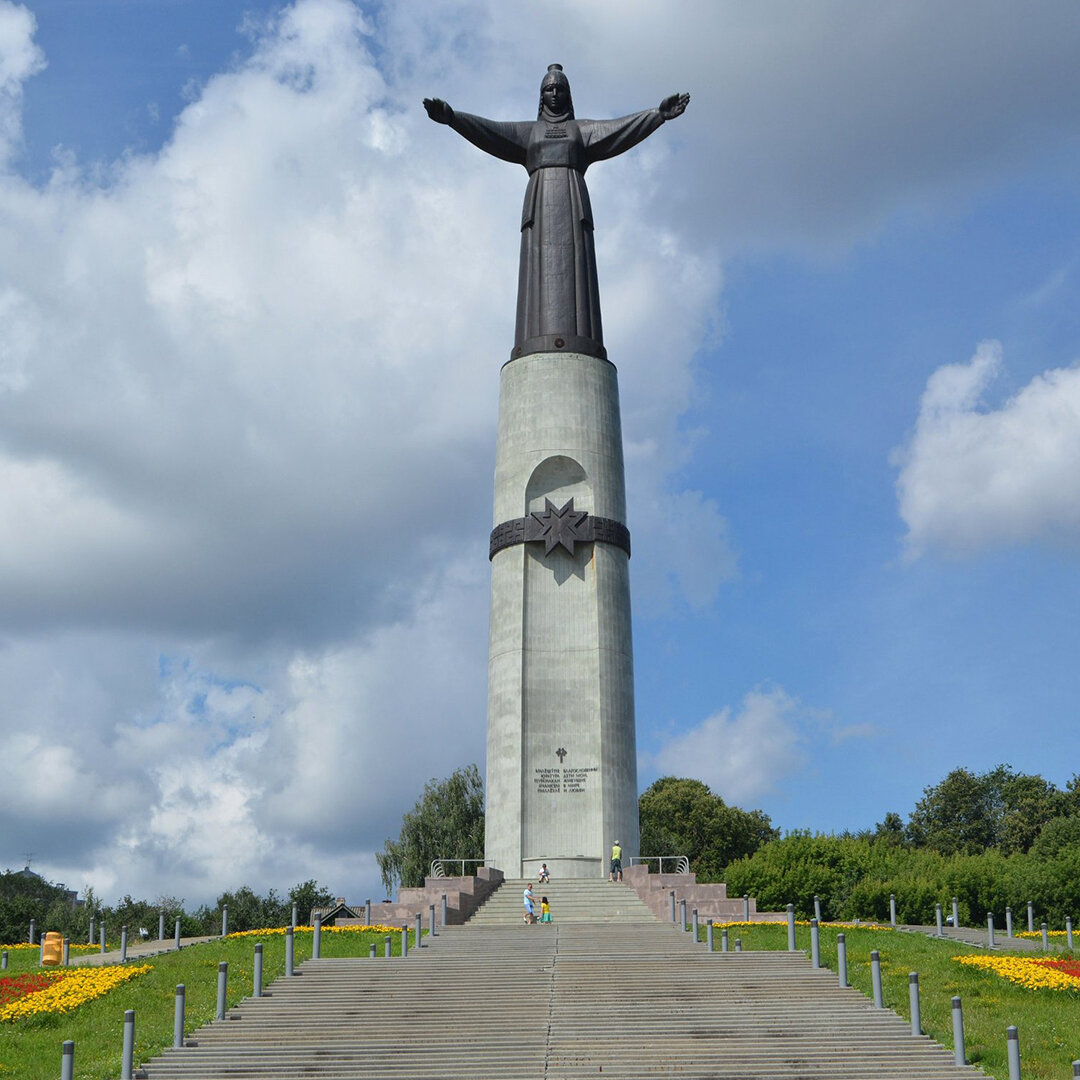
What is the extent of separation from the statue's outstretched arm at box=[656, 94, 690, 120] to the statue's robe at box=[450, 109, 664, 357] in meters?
0.20

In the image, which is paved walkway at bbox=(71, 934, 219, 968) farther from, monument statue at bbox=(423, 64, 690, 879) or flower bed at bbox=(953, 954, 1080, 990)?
flower bed at bbox=(953, 954, 1080, 990)

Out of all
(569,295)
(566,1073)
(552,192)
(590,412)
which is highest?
(552,192)

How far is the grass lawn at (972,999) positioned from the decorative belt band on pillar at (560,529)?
13.3m

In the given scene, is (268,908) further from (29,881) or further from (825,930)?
(29,881)

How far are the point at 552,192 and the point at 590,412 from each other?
6.82 m

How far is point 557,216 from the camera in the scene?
3994 centimetres

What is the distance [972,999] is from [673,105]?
2886cm

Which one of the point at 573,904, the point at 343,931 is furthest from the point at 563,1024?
the point at 573,904

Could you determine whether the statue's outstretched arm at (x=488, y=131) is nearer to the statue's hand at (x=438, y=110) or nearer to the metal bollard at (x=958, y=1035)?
the statue's hand at (x=438, y=110)

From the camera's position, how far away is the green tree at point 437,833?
50.0 m

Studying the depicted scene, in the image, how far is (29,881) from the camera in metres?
72.8

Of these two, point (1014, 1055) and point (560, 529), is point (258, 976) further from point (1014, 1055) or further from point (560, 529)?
point (560, 529)

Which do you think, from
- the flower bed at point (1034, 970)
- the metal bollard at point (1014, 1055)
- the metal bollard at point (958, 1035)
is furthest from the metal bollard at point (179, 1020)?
the flower bed at point (1034, 970)

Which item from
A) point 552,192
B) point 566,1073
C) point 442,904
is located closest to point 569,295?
point 552,192
